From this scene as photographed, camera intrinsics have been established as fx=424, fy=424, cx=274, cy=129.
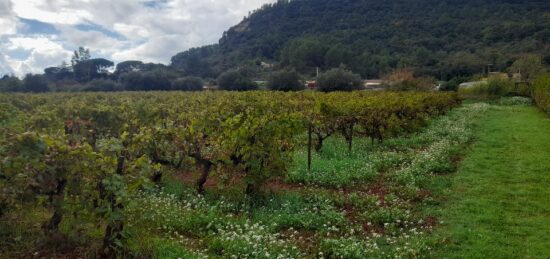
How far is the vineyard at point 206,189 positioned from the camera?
621 cm

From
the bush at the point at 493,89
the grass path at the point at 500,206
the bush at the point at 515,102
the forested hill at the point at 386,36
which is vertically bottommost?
the bush at the point at 515,102

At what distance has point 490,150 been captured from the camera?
18.0 m

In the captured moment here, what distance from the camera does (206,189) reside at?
1115cm

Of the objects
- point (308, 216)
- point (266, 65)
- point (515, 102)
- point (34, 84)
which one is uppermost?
point (266, 65)

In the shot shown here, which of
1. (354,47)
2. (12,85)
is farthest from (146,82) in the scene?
(354,47)

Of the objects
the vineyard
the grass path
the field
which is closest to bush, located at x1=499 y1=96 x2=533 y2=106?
the grass path

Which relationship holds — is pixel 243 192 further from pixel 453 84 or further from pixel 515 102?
pixel 453 84

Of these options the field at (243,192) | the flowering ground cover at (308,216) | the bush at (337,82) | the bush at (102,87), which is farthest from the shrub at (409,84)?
the flowering ground cover at (308,216)

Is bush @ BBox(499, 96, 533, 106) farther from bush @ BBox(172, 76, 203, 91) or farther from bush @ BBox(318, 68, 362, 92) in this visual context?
bush @ BBox(172, 76, 203, 91)

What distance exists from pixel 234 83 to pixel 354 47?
59.2m

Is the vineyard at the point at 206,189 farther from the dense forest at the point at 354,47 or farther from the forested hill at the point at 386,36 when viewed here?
the forested hill at the point at 386,36

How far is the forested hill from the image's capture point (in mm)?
98812

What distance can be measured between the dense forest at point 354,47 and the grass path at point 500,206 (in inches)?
2020

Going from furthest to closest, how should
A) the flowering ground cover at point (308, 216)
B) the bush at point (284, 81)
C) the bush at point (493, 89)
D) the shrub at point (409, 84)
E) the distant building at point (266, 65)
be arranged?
1. the distant building at point (266, 65)
2. the shrub at point (409, 84)
3. the bush at point (284, 81)
4. the bush at point (493, 89)
5. the flowering ground cover at point (308, 216)
